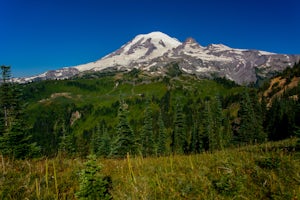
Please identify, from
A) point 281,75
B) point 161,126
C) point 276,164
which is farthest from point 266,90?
point 276,164

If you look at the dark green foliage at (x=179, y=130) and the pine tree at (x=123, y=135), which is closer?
the pine tree at (x=123, y=135)

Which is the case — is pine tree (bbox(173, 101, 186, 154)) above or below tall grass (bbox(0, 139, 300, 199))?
below

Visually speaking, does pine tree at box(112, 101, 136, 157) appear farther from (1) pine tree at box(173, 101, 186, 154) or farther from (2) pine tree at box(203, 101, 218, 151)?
(1) pine tree at box(173, 101, 186, 154)

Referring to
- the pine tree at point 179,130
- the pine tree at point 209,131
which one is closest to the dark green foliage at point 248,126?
the pine tree at point 209,131

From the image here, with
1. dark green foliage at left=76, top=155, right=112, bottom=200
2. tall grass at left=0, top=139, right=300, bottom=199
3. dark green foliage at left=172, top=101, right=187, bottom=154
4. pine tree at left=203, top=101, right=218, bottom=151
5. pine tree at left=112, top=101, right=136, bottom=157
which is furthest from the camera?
dark green foliage at left=172, top=101, right=187, bottom=154

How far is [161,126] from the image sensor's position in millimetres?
75438

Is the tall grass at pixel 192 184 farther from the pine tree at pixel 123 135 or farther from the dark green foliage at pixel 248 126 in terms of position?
the dark green foliage at pixel 248 126

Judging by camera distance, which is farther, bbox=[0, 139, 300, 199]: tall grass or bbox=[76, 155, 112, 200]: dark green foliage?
bbox=[76, 155, 112, 200]: dark green foliage

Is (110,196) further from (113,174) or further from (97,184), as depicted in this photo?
(113,174)

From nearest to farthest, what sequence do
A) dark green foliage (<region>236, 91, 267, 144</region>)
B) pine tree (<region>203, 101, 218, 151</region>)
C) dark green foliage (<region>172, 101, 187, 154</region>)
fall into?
pine tree (<region>203, 101, 218, 151</region>), dark green foliage (<region>236, 91, 267, 144</region>), dark green foliage (<region>172, 101, 187, 154</region>)

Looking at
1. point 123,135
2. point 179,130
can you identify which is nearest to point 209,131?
point 179,130

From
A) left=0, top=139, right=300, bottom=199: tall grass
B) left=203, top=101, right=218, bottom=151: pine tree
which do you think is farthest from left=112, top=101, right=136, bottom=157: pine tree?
left=203, top=101, right=218, bottom=151: pine tree

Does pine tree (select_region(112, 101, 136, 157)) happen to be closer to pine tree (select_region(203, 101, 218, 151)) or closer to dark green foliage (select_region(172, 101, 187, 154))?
pine tree (select_region(203, 101, 218, 151))

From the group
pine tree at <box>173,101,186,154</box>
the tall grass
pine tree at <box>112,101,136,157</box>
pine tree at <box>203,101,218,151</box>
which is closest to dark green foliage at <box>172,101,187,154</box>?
pine tree at <box>173,101,186,154</box>
